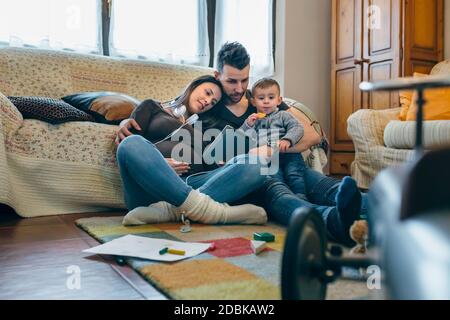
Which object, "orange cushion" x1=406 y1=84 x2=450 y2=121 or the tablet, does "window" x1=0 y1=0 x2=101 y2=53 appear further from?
"orange cushion" x1=406 y1=84 x2=450 y2=121

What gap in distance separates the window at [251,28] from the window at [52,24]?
3.13 feet

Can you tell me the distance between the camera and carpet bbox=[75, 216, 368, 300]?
785mm

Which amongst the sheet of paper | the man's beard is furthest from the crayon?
the man's beard

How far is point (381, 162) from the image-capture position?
2.34m

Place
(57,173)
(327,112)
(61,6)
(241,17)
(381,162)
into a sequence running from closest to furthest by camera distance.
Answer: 1. (57,173)
2. (381,162)
3. (61,6)
4. (241,17)
5. (327,112)

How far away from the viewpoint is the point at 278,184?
56.7 inches

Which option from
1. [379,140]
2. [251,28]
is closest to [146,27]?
[251,28]

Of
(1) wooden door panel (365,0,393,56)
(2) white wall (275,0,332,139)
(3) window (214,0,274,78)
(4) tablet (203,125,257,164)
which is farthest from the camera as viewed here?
(2) white wall (275,0,332,139)

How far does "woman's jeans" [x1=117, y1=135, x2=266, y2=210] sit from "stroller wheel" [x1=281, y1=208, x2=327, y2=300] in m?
0.73

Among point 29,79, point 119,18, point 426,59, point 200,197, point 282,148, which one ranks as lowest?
point 200,197

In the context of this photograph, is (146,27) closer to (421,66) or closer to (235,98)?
(235,98)

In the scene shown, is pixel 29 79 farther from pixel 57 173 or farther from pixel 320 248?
pixel 320 248

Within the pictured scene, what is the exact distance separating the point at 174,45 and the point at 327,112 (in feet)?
4.65

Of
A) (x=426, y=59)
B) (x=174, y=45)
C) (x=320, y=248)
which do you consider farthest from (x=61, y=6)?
(x=320, y=248)
